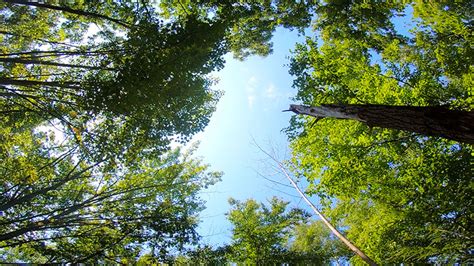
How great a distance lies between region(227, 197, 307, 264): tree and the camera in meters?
11.3

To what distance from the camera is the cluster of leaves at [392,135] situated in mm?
8071

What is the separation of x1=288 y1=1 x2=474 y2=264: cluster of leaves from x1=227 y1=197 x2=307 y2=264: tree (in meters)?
3.02

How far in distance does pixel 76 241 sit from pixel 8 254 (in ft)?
28.6

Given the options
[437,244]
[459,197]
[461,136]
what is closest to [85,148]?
[461,136]

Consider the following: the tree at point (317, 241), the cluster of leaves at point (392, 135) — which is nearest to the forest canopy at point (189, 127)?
the cluster of leaves at point (392, 135)

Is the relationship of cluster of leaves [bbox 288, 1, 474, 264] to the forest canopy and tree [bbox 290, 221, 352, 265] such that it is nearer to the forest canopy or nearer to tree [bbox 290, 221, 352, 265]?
the forest canopy

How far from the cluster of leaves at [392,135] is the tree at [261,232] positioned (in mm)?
3022

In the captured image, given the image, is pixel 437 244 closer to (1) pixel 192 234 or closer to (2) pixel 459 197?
(2) pixel 459 197

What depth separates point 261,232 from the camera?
11734mm

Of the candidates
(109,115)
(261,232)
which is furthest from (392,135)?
(109,115)

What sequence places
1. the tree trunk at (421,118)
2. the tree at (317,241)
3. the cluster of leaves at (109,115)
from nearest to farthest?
the tree trunk at (421,118), the cluster of leaves at (109,115), the tree at (317,241)

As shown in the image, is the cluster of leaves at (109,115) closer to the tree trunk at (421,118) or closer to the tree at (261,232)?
the tree at (261,232)

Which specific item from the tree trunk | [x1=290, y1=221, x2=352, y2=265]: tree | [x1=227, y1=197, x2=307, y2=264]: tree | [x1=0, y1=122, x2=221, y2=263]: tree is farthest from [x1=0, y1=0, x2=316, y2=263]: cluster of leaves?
[x1=290, y1=221, x2=352, y2=265]: tree

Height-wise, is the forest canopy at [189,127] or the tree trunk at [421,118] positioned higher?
the forest canopy at [189,127]
